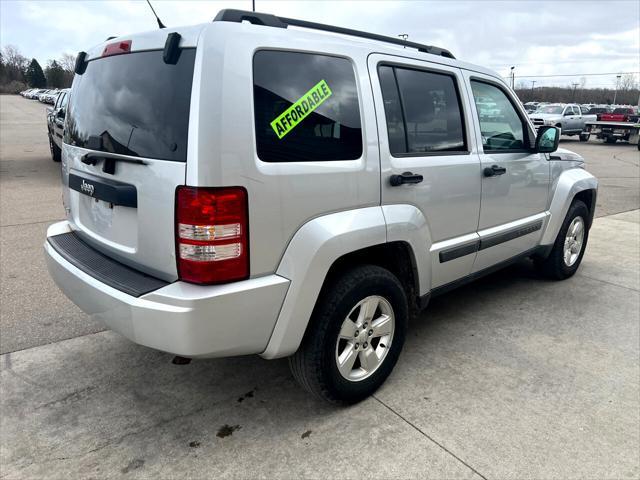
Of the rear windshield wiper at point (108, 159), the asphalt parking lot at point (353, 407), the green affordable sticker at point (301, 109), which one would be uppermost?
the green affordable sticker at point (301, 109)

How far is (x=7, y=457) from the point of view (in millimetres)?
2350

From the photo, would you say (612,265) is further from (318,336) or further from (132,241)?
(132,241)

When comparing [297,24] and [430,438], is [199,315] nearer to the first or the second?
[430,438]

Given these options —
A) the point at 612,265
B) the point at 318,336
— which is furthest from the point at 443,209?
the point at 612,265

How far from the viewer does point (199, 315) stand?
2059 millimetres

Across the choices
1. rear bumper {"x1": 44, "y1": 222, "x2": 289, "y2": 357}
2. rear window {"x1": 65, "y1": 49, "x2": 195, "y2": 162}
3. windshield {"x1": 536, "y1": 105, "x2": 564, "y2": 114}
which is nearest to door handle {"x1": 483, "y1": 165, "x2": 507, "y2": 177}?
rear bumper {"x1": 44, "y1": 222, "x2": 289, "y2": 357}

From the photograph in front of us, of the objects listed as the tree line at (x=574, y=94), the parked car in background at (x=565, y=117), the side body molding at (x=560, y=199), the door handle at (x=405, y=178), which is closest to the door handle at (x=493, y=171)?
the door handle at (x=405, y=178)

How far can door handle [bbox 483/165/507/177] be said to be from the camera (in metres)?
3.37

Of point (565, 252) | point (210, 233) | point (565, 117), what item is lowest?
point (565, 252)

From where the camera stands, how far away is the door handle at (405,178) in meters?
2.68

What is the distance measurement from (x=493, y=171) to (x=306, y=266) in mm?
1799

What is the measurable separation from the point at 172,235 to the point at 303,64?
3.37ft

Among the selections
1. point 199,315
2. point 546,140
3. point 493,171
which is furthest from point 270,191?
point 546,140

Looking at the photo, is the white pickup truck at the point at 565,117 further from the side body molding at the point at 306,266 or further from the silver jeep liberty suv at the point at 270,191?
the side body molding at the point at 306,266
